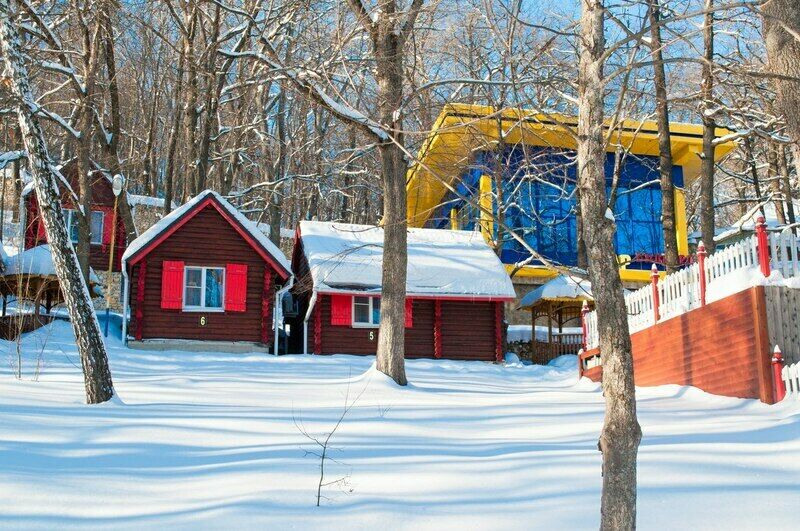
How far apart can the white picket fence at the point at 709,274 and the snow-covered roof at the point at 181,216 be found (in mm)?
10145

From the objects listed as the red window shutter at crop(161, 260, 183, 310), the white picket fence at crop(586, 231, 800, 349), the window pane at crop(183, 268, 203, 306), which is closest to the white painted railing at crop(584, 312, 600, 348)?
the white picket fence at crop(586, 231, 800, 349)

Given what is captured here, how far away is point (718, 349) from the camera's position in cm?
1186

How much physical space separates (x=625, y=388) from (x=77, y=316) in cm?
774

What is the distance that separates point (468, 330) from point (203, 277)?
7864 mm

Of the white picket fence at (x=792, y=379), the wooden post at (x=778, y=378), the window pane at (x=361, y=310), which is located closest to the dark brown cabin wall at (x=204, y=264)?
the window pane at (x=361, y=310)

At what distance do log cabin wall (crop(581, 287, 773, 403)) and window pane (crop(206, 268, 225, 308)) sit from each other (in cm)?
1205

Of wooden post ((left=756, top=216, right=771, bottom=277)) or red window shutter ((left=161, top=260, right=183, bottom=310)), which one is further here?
red window shutter ((left=161, top=260, right=183, bottom=310))

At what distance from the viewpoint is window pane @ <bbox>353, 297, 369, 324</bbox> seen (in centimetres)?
2345

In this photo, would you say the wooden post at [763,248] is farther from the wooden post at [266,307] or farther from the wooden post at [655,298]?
the wooden post at [266,307]

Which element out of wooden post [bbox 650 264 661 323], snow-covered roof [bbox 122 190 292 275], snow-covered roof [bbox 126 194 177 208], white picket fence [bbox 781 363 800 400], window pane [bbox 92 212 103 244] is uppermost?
snow-covered roof [bbox 126 194 177 208]

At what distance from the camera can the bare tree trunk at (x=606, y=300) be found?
452cm

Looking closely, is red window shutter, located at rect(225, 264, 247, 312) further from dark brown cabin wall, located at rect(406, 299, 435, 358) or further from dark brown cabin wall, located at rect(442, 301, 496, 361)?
dark brown cabin wall, located at rect(442, 301, 496, 361)

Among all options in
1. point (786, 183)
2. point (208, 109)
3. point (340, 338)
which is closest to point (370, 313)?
point (340, 338)

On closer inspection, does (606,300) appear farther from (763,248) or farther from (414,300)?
(414,300)
